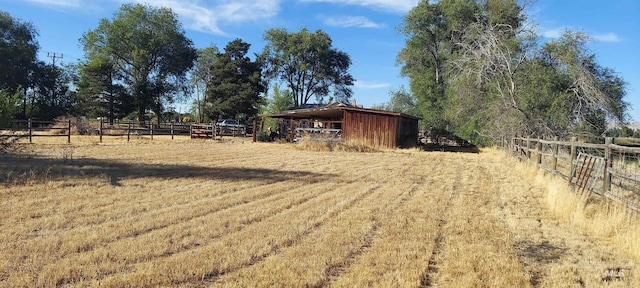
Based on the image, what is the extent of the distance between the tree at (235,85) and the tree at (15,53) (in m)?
18.2

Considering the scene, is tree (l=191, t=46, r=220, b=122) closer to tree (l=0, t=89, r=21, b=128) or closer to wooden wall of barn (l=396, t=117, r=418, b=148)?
wooden wall of barn (l=396, t=117, r=418, b=148)

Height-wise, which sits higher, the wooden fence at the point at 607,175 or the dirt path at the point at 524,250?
the wooden fence at the point at 607,175

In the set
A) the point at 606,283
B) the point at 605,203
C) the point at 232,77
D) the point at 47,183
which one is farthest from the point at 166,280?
the point at 232,77

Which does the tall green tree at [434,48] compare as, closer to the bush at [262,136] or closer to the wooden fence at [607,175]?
the bush at [262,136]

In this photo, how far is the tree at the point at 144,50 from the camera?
45.4m

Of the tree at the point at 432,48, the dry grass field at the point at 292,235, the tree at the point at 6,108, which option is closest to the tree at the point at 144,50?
the tree at the point at 432,48

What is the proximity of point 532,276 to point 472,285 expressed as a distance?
→ 30.0 inches

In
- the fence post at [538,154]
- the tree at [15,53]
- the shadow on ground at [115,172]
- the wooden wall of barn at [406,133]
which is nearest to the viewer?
the shadow on ground at [115,172]

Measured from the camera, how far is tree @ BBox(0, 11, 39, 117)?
39688mm

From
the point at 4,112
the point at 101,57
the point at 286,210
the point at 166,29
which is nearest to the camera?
the point at 286,210

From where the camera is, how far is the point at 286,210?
6434 millimetres

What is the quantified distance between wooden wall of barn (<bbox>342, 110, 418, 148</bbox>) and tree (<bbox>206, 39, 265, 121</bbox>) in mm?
24440

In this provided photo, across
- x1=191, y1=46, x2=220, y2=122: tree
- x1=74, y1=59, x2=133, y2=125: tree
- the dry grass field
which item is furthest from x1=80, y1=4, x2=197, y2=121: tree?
the dry grass field

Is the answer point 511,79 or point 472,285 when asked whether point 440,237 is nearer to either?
point 472,285
